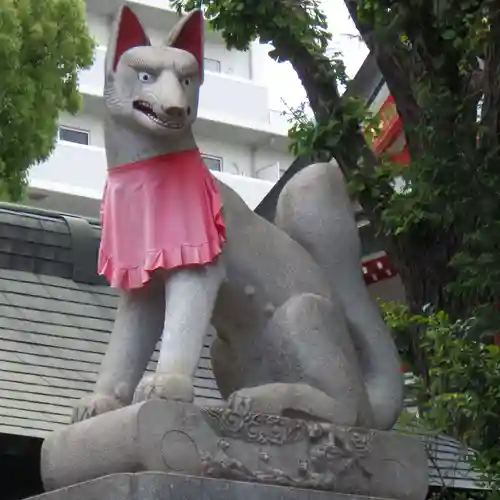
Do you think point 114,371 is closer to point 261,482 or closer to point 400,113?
point 261,482

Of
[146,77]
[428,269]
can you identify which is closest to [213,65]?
[428,269]

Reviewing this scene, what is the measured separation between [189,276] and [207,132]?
1830 centimetres

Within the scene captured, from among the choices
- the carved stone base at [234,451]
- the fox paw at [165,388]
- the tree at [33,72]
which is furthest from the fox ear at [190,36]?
the tree at [33,72]

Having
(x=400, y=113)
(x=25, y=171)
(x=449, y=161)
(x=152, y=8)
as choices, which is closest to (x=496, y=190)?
(x=449, y=161)

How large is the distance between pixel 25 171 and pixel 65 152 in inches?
295

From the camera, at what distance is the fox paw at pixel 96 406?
11.9 feet

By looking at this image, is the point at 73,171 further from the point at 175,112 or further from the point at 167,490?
the point at 167,490

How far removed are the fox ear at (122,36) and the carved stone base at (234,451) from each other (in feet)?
3.17

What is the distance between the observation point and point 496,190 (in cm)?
523

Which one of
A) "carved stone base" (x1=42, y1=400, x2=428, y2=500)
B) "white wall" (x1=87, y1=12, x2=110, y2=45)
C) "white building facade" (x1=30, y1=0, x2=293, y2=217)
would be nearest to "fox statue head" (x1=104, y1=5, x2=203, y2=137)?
"carved stone base" (x1=42, y1=400, x2=428, y2=500)

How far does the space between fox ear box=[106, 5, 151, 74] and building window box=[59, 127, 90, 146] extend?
16.6 meters

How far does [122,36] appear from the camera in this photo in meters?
3.74

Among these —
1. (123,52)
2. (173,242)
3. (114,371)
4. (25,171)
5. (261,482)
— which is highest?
(25,171)

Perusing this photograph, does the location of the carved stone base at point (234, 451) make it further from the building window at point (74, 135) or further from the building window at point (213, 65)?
the building window at point (213, 65)
